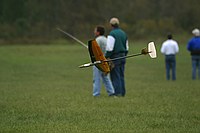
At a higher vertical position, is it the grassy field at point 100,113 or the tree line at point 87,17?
the tree line at point 87,17

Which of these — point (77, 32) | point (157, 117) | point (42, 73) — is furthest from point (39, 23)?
point (157, 117)

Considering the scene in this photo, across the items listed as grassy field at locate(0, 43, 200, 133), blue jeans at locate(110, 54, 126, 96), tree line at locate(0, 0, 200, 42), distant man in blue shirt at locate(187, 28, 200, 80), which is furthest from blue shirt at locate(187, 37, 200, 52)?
tree line at locate(0, 0, 200, 42)

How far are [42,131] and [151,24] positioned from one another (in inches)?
2755

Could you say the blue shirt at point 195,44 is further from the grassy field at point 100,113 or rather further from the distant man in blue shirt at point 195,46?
the grassy field at point 100,113

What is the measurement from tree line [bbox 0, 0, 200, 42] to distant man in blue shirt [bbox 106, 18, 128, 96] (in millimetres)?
53425

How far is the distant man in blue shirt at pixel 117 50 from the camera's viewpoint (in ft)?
48.5

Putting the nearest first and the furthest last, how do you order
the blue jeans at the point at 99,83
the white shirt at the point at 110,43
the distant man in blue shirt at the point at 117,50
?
1. the white shirt at the point at 110,43
2. the distant man in blue shirt at the point at 117,50
3. the blue jeans at the point at 99,83

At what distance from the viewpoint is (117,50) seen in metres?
14.9

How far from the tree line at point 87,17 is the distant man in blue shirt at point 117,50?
53.4 metres

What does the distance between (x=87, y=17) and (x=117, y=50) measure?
65597mm

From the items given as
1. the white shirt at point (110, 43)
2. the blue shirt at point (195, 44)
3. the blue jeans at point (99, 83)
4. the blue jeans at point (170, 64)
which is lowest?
the blue jeans at point (99, 83)

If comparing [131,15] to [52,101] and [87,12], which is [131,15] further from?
[52,101]

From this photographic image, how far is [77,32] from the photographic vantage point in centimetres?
7475

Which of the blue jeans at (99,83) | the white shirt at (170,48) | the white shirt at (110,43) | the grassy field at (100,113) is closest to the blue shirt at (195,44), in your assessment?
the white shirt at (170,48)
